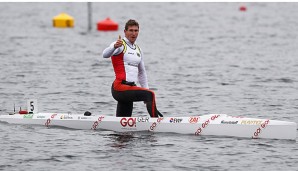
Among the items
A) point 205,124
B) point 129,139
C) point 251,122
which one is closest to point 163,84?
point 205,124

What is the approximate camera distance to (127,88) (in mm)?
18297

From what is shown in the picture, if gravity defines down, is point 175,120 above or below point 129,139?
above

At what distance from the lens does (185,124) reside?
18.5 m

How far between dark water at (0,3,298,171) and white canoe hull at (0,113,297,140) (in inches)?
8.7

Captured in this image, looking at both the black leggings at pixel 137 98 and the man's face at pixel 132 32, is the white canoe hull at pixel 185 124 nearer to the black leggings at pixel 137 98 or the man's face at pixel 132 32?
the black leggings at pixel 137 98

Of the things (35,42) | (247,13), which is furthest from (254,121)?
(247,13)

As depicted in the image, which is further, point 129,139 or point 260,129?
point 129,139

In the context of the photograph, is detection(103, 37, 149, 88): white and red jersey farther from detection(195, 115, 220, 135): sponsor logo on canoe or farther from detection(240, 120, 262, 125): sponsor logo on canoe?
detection(240, 120, 262, 125): sponsor logo on canoe

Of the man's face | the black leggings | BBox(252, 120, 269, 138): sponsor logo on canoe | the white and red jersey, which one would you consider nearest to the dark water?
BBox(252, 120, 269, 138): sponsor logo on canoe

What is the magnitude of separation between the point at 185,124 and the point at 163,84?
9806 mm

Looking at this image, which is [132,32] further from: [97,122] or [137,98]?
[97,122]

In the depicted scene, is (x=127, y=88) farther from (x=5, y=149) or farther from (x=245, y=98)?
(x=245, y=98)

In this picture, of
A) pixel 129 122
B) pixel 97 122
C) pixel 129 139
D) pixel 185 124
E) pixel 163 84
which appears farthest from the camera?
pixel 163 84

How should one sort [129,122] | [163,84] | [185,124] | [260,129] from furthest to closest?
1. [163,84]
2. [129,122]
3. [185,124]
4. [260,129]
